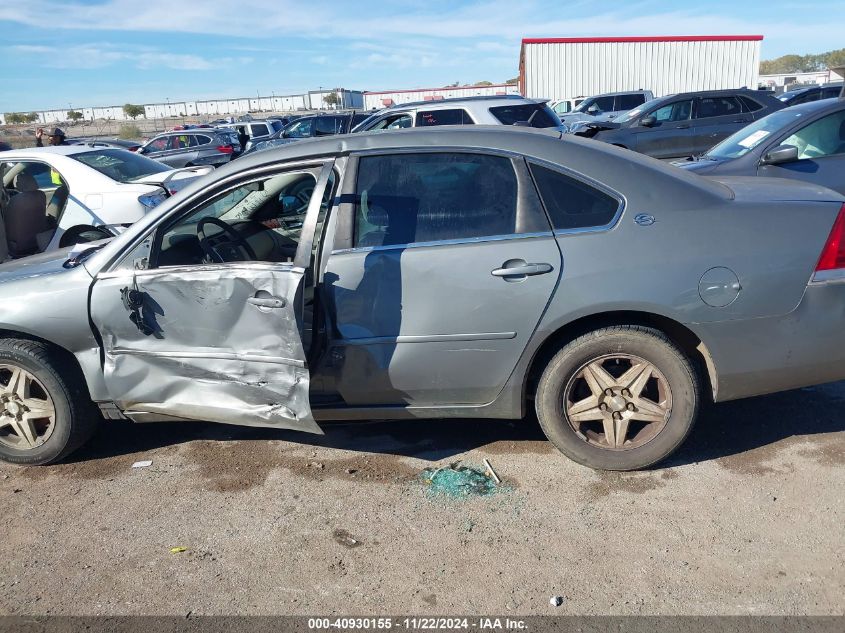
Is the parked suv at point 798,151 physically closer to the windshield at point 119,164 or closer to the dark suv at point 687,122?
the dark suv at point 687,122

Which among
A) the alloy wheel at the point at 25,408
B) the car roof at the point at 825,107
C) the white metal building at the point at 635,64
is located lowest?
the alloy wheel at the point at 25,408

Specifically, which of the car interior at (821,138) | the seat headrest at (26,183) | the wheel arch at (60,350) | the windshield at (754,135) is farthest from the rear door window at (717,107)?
the wheel arch at (60,350)

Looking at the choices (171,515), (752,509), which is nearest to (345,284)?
(171,515)

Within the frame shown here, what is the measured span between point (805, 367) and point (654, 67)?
31568 mm

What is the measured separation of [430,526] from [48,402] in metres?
2.23

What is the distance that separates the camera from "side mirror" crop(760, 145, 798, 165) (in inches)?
246

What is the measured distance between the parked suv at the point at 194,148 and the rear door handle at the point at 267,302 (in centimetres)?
1617

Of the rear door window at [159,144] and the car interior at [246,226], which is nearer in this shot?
the car interior at [246,226]

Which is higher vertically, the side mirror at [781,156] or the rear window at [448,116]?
the rear window at [448,116]

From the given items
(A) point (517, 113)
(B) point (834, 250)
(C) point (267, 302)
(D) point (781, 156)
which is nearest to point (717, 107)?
(A) point (517, 113)

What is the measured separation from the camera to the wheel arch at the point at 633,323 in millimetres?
3268

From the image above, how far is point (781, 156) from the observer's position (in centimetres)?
629

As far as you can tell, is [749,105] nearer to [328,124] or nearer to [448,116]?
[448,116]

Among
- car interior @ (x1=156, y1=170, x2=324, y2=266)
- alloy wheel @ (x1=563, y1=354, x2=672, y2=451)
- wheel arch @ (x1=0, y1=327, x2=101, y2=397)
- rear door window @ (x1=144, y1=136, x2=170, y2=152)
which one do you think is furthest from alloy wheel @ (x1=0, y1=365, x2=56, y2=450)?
rear door window @ (x1=144, y1=136, x2=170, y2=152)
